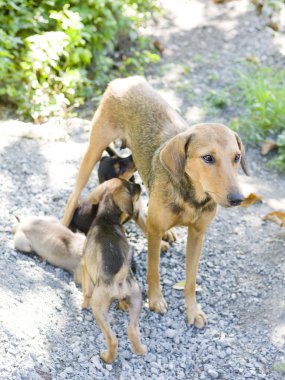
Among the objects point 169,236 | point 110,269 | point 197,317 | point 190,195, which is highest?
point 190,195

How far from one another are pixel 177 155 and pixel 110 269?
997 millimetres

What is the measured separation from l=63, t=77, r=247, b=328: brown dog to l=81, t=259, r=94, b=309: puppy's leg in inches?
22.0

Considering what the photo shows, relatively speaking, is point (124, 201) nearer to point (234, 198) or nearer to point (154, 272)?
point (154, 272)

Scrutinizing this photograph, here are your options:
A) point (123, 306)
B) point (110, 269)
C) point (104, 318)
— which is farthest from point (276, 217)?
point (104, 318)

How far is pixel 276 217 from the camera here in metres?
7.08

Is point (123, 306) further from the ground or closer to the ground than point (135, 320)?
closer to the ground

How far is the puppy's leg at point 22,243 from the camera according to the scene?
20.0 ft

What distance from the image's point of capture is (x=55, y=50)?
27.7 feet

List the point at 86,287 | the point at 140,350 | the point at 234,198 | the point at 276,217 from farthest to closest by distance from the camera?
the point at 276,217
the point at 86,287
the point at 140,350
the point at 234,198

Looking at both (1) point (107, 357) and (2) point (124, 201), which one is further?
(2) point (124, 201)

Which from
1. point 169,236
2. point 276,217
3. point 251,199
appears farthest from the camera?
point 251,199

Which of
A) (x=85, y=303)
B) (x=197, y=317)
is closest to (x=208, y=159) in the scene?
(x=197, y=317)

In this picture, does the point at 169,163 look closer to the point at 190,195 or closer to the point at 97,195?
the point at 190,195

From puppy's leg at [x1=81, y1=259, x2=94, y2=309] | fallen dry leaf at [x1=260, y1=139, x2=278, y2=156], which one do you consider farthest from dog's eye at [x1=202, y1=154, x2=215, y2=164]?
fallen dry leaf at [x1=260, y1=139, x2=278, y2=156]
